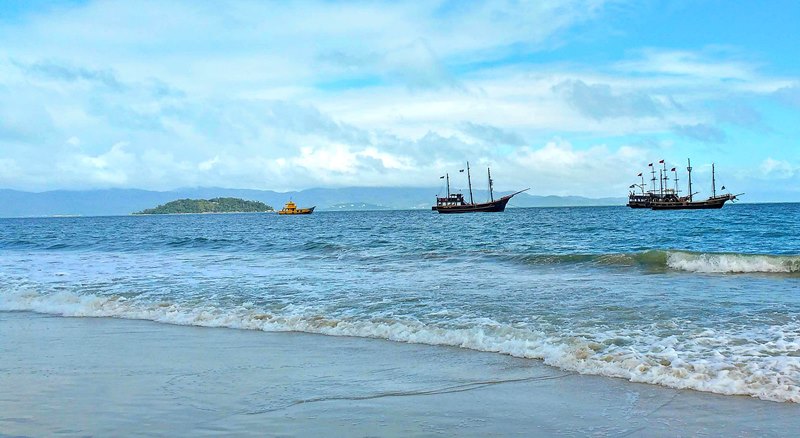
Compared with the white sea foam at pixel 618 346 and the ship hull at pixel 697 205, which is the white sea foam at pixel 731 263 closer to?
the white sea foam at pixel 618 346

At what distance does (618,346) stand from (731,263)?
1485 centimetres

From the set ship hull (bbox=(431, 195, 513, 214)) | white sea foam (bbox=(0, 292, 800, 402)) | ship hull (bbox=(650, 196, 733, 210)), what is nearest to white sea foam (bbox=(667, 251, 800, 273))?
white sea foam (bbox=(0, 292, 800, 402))

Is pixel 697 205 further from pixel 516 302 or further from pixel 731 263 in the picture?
pixel 516 302

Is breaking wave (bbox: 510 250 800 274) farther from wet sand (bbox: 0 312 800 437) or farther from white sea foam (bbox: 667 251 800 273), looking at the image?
wet sand (bbox: 0 312 800 437)

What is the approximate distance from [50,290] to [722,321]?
59.5 feet

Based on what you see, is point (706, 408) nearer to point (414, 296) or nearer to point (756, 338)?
point (756, 338)

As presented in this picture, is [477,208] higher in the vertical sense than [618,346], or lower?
higher

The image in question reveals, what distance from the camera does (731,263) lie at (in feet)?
72.3

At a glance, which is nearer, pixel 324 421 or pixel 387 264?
pixel 324 421

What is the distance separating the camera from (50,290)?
19188 mm

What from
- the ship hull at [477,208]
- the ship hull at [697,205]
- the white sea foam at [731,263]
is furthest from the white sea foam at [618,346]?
the ship hull at [697,205]

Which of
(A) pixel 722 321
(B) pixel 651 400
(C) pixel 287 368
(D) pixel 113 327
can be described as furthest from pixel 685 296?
(D) pixel 113 327

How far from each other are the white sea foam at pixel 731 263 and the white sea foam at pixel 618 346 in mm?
11398

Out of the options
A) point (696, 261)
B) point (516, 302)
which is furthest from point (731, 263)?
point (516, 302)
